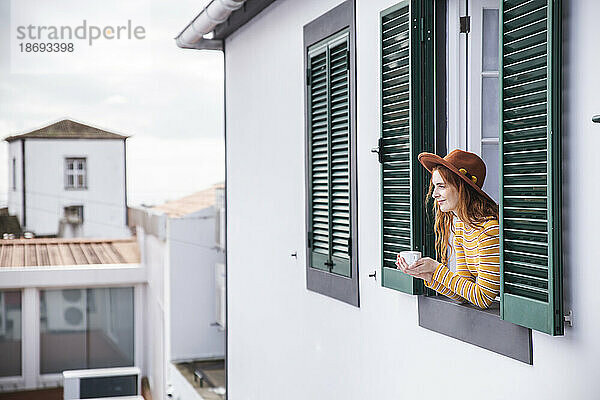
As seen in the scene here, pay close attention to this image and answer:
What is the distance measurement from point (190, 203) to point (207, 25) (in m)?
1.68

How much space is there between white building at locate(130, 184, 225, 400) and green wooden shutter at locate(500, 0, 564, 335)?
465 centimetres

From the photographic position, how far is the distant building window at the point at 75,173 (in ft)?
21.9

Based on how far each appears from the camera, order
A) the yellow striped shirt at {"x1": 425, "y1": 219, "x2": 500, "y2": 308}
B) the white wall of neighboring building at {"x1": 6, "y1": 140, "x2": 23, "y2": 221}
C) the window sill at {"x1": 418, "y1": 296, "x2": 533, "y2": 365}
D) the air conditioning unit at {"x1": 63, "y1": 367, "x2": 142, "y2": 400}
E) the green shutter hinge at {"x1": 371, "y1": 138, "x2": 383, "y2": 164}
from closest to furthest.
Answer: the window sill at {"x1": 418, "y1": 296, "x2": 533, "y2": 365}
the yellow striped shirt at {"x1": 425, "y1": 219, "x2": 500, "y2": 308}
the green shutter hinge at {"x1": 371, "y1": 138, "x2": 383, "y2": 164}
the white wall of neighboring building at {"x1": 6, "y1": 140, "x2": 23, "y2": 221}
the air conditioning unit at {"x1": 63, "y1": 367, "x2": 142, "y2": 400}

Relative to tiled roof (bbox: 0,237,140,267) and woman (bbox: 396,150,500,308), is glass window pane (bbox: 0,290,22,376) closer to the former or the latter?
tiled roof (bbox: 0,237,140,267)

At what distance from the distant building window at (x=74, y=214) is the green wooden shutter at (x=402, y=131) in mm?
4025

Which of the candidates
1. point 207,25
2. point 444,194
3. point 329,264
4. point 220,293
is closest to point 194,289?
point 220,293

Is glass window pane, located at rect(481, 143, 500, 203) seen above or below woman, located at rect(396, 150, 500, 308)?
above

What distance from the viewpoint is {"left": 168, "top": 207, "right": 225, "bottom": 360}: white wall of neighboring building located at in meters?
6.99

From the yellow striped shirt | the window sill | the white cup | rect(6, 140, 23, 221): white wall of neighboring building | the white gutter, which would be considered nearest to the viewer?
the window sill

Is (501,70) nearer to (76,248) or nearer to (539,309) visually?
(539,309)

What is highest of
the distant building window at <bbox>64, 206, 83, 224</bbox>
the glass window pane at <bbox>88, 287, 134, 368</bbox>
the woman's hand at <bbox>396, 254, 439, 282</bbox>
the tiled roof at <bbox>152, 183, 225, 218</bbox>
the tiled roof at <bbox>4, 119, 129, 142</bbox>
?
the tiled roof at <bbox>4, 119, 129, 142</bbox>

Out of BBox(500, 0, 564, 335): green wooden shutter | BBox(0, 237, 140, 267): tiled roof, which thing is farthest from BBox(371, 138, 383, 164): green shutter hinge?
BBox(0, 237, 140, 267): tiled roof

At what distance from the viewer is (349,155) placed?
3664 millimetres

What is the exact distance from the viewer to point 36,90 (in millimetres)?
6445
